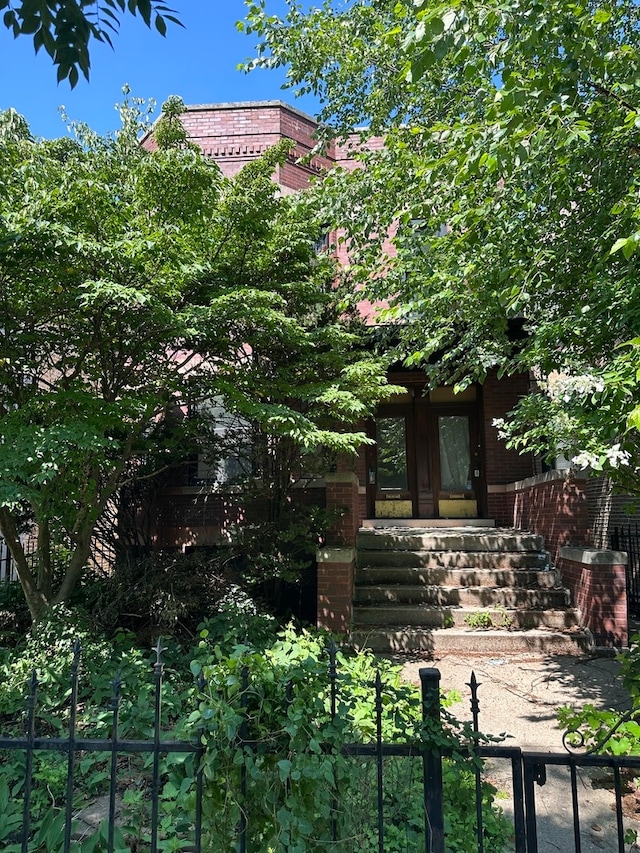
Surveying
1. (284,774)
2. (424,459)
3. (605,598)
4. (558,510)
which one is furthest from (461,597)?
(284,774)

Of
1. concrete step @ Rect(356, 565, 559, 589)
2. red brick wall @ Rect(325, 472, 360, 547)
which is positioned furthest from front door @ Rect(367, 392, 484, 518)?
red brick wall @ Rect(325, 472, 360, 547)

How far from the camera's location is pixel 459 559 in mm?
7754

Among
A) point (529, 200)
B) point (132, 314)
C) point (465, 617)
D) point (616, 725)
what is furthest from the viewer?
point (465, 617)

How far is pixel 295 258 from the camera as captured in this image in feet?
22.4

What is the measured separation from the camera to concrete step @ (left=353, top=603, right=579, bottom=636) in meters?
6.71

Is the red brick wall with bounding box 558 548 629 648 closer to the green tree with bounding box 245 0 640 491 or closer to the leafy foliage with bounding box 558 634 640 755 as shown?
the green tree with bounding box 245 0 640 491

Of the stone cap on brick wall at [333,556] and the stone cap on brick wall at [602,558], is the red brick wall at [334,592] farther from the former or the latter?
the stone cap on brick wall at [602,558]

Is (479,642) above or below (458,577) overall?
below

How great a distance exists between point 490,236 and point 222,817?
165 inches

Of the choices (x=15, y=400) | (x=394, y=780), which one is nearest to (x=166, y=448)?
(x=15, y=400)

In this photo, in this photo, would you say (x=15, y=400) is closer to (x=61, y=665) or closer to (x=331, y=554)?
(x=61, y=665)

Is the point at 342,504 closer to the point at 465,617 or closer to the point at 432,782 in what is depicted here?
the point at 465,617

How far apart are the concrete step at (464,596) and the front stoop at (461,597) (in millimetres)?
12

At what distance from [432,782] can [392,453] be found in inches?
367
